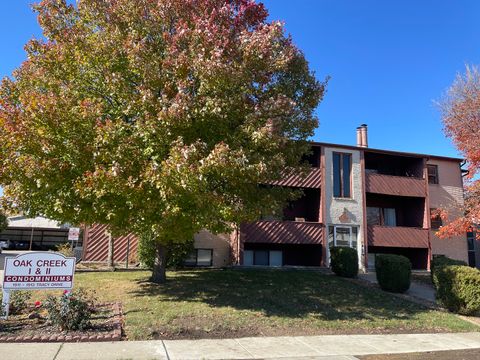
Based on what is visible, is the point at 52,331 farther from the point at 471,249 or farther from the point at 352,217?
the point at 471,249

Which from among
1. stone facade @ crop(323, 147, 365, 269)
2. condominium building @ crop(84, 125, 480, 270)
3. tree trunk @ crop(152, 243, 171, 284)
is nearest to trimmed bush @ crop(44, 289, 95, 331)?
tree trunk @ crop(152, 243, 171, 284)

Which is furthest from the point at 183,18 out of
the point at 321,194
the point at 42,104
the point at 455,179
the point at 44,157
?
the point at 455,179

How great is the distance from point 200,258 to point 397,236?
11.4 meters

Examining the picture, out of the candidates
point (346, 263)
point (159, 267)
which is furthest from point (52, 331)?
point (346, 263)

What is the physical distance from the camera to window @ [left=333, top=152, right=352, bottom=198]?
72.6 feet

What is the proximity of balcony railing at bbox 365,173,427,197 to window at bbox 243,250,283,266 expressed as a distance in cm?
640

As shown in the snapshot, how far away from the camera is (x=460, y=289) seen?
12.3 meters

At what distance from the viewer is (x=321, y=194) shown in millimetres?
21641

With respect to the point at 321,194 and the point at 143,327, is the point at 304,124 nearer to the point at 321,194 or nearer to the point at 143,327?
the point at 143,327

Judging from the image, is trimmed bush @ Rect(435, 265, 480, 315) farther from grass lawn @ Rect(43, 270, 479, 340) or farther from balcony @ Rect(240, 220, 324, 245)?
balcony @ Rect(240, 220, 324, 245)

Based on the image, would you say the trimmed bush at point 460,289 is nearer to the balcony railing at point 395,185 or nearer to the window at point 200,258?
the balcony railing at point 395,185

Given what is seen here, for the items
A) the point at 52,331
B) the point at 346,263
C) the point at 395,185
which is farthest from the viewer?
the point at 395,185

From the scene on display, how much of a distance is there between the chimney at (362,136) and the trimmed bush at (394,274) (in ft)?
38.3

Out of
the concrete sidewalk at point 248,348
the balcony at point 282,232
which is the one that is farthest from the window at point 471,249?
the concrete sidewalk at point 248,348
